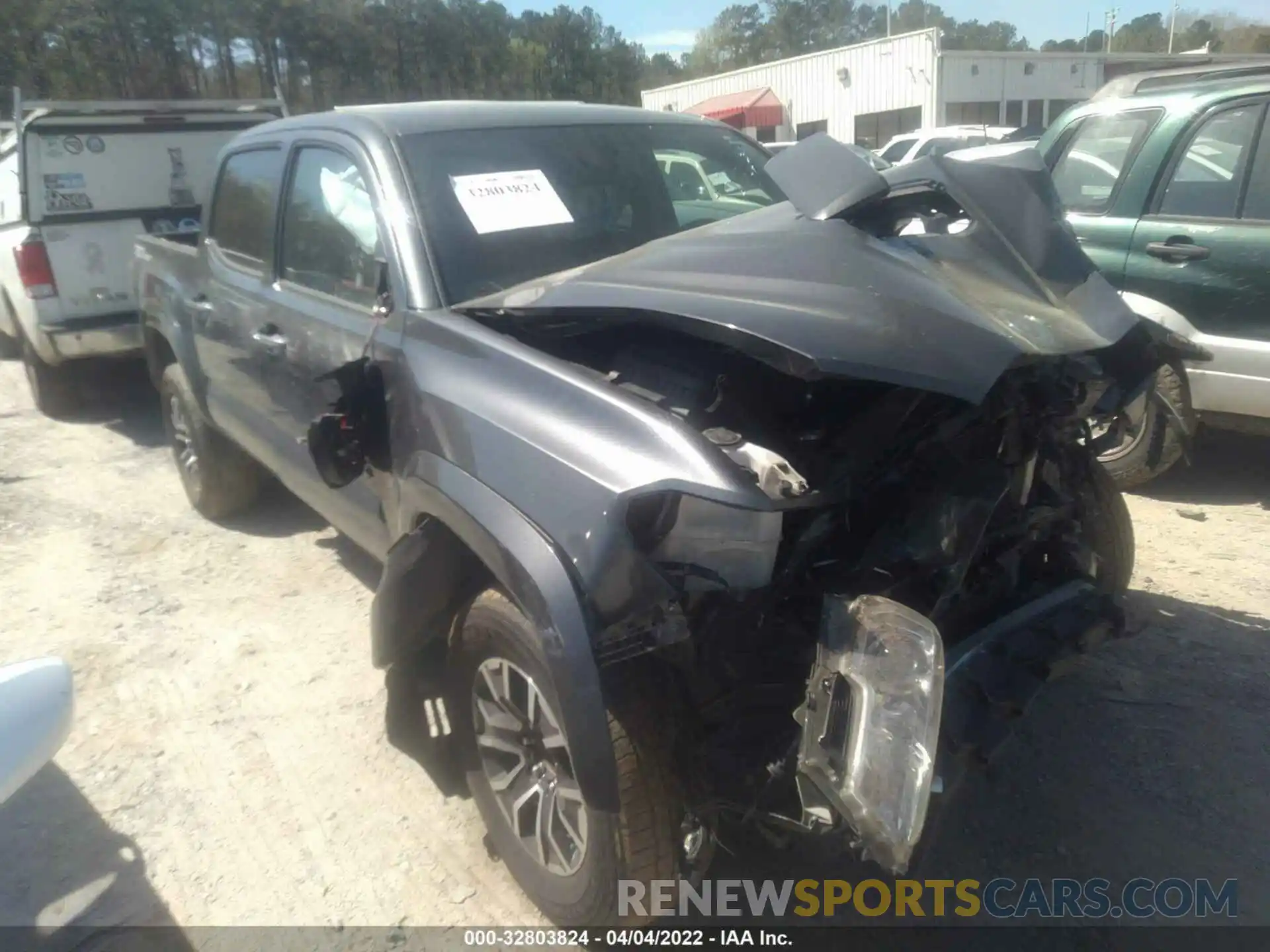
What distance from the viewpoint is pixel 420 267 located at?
2.88 m

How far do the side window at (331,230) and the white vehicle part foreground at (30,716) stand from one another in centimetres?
135

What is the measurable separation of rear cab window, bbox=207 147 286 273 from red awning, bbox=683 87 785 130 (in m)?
29.3

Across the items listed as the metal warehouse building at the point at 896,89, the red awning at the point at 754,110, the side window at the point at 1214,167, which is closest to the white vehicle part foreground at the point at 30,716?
the side window at the point at 1214,167

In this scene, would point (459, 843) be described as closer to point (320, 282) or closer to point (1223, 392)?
point (320, 282)

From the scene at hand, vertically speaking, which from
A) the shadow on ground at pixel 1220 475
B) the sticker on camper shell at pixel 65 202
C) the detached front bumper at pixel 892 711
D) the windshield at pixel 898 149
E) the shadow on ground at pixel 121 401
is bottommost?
the shadow on ground at pixel 1220 475

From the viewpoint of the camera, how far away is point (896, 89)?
1119 inches

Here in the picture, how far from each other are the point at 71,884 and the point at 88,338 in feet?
15.6

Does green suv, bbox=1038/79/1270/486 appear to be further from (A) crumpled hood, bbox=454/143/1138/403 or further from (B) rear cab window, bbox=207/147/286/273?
(B) rear cab window, bbox=207/147/286/273

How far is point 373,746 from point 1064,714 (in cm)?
228

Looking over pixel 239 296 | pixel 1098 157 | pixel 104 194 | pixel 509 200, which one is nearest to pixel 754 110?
pixel 104 194

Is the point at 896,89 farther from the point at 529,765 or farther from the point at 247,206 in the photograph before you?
the point at 529,765

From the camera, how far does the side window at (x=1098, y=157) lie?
4992mm

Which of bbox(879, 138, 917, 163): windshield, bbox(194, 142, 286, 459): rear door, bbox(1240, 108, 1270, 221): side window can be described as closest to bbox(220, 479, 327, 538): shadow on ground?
bbox(194, 142, 286, 459): rear door

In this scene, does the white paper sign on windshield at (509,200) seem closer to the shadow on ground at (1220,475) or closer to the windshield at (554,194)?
the windshield at (554,194)
